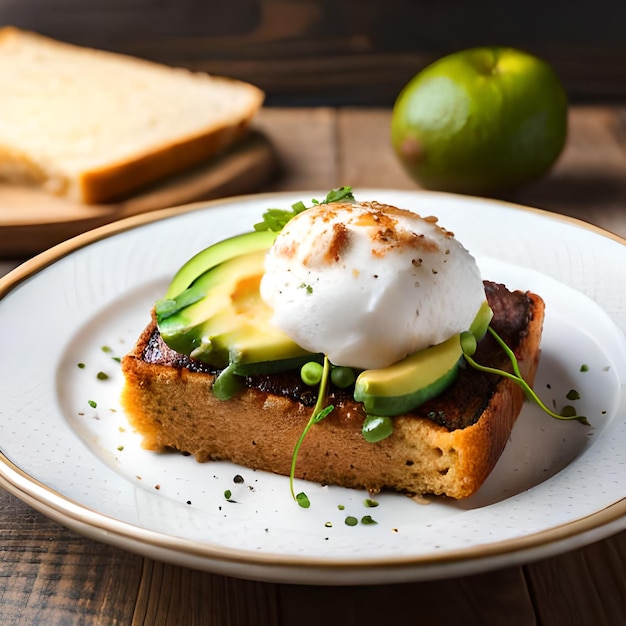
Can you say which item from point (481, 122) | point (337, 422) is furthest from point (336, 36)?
point (337, 422)

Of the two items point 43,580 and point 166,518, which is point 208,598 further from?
point 43,580

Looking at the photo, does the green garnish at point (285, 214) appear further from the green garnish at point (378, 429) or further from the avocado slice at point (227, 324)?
the green garnish at point (378, 429)

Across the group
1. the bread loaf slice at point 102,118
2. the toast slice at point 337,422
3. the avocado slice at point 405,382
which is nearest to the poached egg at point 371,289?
the avocado slice at point 405,382

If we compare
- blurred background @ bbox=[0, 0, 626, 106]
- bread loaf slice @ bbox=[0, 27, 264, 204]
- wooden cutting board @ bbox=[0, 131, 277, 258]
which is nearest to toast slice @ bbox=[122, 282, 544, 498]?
wooden cutting board @ bbox=[0, 131, 277, 258]

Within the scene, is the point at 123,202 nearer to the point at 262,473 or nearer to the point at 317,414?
the point at 262,473

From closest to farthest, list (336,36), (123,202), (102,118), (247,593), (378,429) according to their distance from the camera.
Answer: (247,593)
(378,429)
(123,202)
(102,118)
(336,36)

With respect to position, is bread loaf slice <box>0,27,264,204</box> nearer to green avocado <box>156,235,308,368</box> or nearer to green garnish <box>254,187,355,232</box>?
green garnish <box>254,187,355,232</box>
